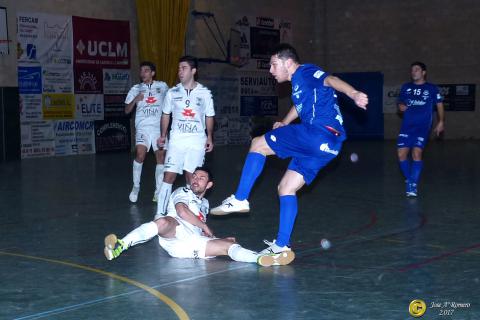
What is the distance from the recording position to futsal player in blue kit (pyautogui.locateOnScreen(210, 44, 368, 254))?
686cm

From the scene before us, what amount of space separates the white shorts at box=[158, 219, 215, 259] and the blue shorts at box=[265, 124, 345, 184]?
1.12 metres

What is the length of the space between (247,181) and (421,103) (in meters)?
6.46

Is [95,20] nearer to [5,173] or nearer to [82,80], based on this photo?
[82,80]

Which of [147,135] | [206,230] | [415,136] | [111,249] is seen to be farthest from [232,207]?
[415,136]

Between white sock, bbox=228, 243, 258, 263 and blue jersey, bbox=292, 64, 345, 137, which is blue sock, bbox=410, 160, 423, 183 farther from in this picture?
white sock, bbox=228, 243, 258, 263

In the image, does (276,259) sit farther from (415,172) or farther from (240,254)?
(415,172)

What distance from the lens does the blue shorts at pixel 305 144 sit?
6828 mm

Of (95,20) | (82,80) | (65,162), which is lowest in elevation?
(65,162)

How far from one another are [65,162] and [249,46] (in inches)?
454

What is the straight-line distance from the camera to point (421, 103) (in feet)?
41.3

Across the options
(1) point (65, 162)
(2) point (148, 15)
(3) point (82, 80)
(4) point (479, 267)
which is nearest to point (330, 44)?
(2) point (148, 15)

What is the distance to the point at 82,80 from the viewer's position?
947 inches

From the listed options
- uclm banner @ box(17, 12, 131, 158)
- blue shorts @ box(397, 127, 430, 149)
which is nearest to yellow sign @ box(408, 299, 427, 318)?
blue shorts @ box(397, 127, 430, 149)

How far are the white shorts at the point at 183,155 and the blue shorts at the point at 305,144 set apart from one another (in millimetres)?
2629
